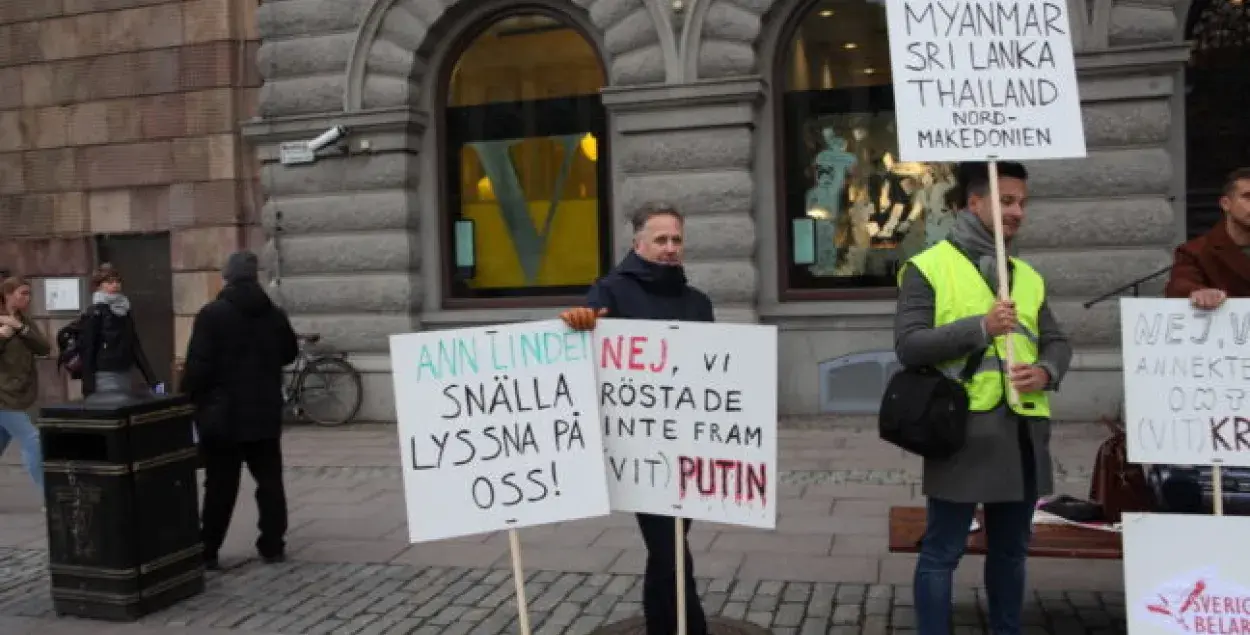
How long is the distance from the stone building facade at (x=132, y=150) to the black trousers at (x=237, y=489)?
264 inches

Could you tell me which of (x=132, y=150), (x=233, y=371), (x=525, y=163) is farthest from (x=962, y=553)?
(x=132, y=150)

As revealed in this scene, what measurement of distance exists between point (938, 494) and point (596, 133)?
27.6ft

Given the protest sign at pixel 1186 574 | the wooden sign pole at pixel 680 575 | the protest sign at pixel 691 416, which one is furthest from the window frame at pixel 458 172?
the protest sign at pixel 1186 574

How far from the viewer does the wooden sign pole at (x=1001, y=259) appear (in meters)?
3.81

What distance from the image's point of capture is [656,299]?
4.32 m

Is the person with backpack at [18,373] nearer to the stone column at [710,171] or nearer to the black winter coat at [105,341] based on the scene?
the black winter coat at [105,341]

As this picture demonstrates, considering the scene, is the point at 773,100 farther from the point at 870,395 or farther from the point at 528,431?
the point at 528,431

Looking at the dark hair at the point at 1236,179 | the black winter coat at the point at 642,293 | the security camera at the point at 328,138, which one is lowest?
the black winter coat at the point at 642,293

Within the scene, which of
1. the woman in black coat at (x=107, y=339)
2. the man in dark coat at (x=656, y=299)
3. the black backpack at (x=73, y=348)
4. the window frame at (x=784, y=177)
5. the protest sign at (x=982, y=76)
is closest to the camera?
the protest sign at (x=982, y=76)

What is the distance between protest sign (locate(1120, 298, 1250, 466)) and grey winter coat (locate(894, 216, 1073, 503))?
0.28 metres

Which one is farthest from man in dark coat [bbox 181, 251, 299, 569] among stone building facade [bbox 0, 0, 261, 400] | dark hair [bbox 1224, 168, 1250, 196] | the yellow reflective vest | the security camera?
stone building facade [bbox 0, 0, 261, 400]

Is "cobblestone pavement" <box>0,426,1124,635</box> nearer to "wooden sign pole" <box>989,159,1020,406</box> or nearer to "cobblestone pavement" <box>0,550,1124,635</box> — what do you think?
Result: "cobblestone pavement" <box>0,550,1124,635</box>

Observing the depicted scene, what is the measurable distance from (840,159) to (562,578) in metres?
6.64

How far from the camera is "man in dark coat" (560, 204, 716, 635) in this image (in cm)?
427
